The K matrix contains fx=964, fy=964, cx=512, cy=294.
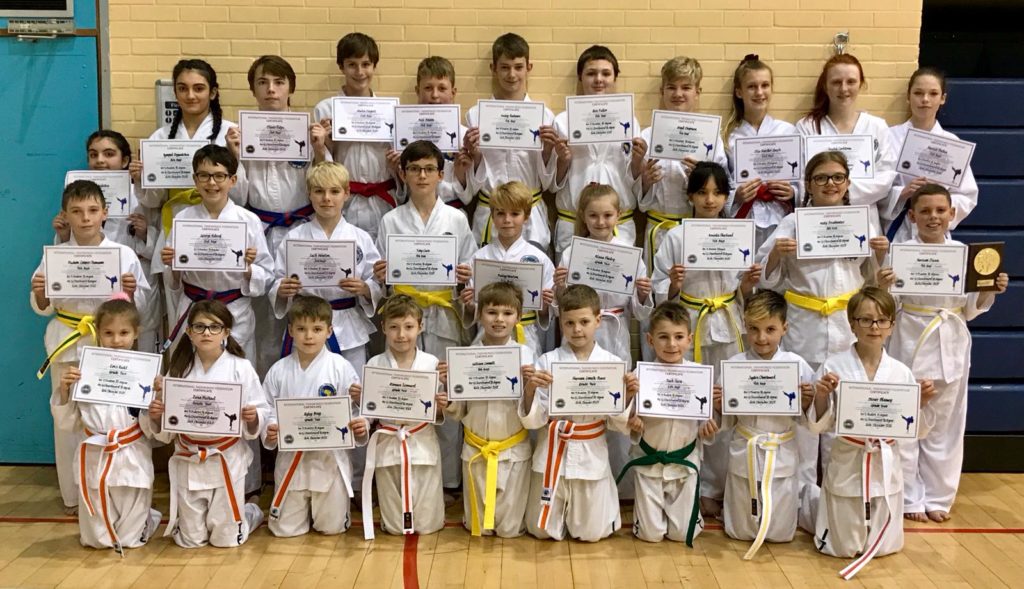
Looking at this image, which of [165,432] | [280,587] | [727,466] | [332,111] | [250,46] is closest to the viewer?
[280,587]

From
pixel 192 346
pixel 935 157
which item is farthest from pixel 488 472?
pixel 935 157

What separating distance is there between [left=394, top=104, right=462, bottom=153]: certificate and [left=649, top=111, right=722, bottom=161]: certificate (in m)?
1.09

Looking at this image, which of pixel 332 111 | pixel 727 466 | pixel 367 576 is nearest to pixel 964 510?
pixel 727 466

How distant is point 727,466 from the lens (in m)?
4.92

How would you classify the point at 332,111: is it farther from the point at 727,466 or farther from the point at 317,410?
the point at 727,466

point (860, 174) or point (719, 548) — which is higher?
point (860, 174)

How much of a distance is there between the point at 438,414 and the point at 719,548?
149 cm

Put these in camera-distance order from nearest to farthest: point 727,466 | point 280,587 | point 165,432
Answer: point 280,587 < point 165,432 < point 727,466

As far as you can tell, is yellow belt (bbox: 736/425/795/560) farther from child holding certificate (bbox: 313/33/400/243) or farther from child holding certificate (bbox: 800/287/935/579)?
child holding certificate (bbox: 313/33/400/243)

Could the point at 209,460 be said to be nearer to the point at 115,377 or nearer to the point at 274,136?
the point at 115,377

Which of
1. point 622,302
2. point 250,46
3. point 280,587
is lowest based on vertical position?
point 280,587

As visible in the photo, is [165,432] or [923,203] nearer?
[165,432]

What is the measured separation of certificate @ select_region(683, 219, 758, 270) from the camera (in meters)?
4.93

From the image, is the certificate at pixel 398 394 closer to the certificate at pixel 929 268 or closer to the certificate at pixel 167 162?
the certificate at pixel 167 162
